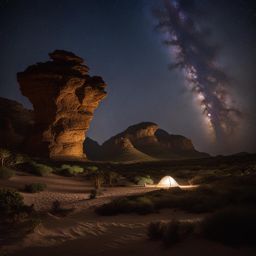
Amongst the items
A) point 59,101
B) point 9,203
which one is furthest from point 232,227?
point 59,101

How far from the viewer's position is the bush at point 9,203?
10.8 metres

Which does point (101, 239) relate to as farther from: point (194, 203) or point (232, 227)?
point (194, 203)

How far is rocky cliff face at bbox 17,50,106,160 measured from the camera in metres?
53.7

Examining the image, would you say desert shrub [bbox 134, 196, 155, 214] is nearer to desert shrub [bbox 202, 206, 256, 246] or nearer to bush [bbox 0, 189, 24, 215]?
bush [bbox 0, 189, 24, 215]

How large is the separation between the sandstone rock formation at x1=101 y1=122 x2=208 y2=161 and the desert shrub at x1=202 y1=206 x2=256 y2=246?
80308mm

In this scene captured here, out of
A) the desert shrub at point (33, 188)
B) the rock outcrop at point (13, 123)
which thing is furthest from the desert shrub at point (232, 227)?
the rock outcrop at point (13, 123)

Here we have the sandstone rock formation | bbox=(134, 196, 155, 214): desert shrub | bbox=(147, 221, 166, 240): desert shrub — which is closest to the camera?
bbox=(147, 221, 166, 240): desert shrub

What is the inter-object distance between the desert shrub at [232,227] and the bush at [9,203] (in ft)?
24.0

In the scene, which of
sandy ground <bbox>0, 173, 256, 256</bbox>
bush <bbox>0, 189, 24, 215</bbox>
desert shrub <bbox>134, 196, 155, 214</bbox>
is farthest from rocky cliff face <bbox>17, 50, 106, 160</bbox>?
sandy ground <bbox>0, 173, 256, 256</bbox>

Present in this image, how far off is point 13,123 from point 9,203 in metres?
65.4

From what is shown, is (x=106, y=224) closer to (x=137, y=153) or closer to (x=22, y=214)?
(x=22, y=214)

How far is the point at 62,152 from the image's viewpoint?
54875 mm

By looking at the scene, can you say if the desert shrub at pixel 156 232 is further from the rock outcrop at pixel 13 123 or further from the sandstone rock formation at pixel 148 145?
the sandstone rock formation at pixel 148 145

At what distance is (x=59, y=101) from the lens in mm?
55688
